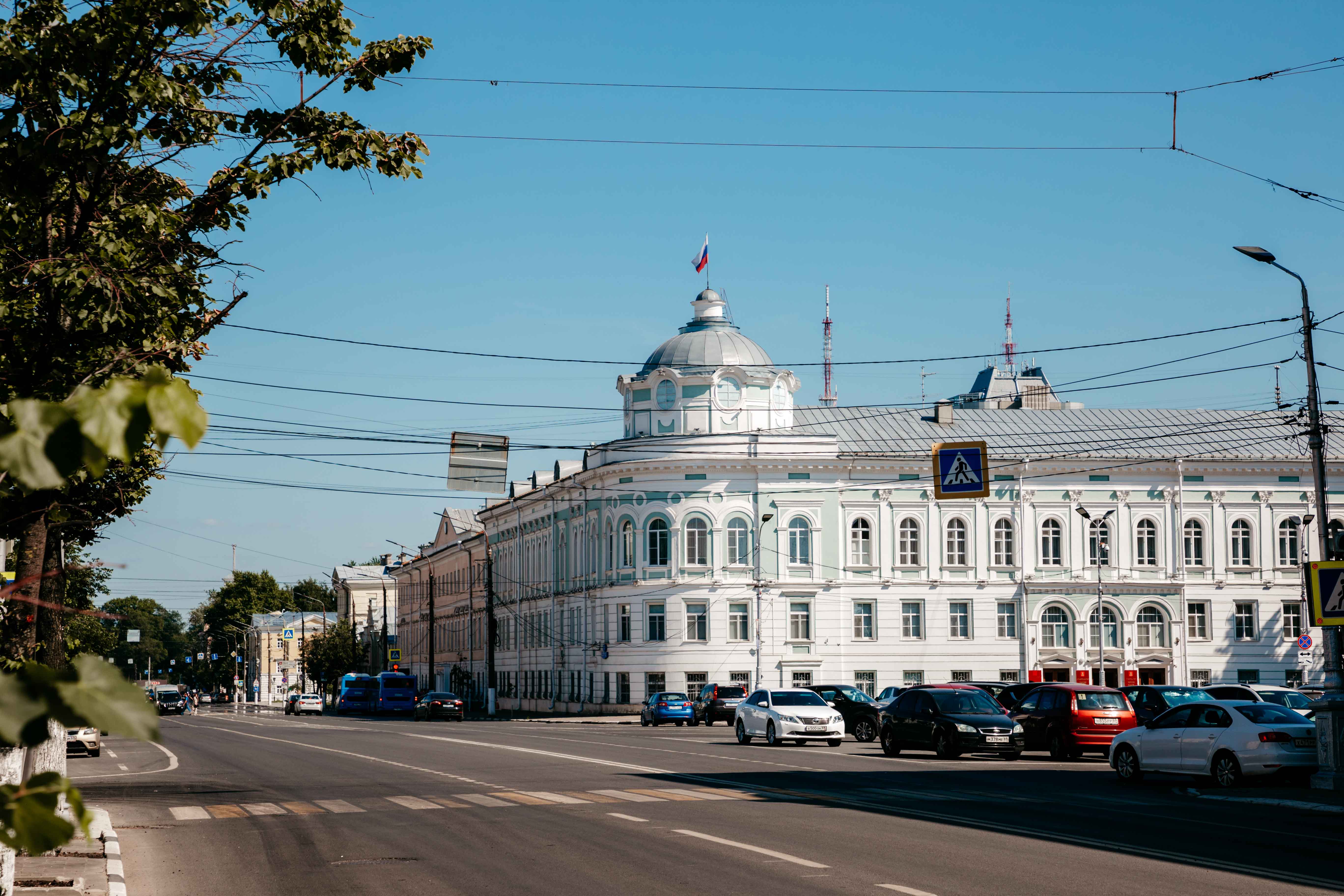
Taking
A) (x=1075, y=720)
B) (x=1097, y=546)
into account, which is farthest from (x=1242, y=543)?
→ (x=1075, y=720)

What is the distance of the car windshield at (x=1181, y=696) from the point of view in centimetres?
3441

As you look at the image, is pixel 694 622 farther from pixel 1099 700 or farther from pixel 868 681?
pixel 1099 700

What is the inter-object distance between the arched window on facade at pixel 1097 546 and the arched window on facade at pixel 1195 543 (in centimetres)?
391

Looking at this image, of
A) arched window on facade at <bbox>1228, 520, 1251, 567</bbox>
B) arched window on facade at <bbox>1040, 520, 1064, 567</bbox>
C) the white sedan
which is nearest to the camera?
the white sedan

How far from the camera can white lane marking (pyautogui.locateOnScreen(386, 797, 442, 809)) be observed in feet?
65.2

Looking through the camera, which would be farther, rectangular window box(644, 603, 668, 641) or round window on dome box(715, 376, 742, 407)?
round window on dome box(715, 376, 742, 407)

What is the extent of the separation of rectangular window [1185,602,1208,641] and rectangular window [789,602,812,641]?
1862 cm

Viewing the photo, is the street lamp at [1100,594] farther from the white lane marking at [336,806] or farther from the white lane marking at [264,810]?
the white lane marking at [264,810]

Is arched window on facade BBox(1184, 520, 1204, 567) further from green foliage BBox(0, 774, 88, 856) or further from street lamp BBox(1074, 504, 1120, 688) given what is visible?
green foliage BBox(0, 774, 88, 856)

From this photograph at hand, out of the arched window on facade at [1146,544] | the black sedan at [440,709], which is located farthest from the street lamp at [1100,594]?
the black sedan at [440,709]

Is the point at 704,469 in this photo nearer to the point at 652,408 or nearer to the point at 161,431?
the point at 652,408

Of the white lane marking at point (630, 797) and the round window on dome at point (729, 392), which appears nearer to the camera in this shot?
the white lane marking at point (630, 797)

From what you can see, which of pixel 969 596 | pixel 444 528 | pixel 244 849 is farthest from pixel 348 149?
pixel 444 528

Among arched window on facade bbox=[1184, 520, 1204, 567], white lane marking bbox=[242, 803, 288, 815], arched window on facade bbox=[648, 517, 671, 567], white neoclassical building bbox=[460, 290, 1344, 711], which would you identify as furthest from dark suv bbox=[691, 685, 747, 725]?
white lane marking bbox=[242, 803, 288, 815]
